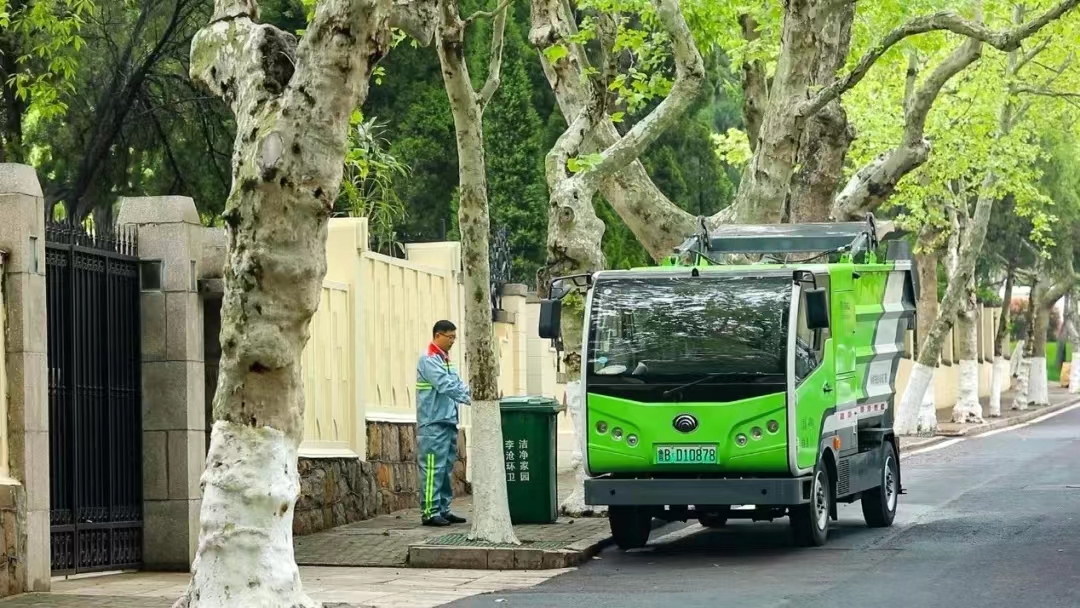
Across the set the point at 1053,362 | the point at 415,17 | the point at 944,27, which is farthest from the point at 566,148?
the point at 1053,362

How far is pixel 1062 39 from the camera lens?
33469 mm

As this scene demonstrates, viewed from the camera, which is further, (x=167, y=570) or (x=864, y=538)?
(x=864, y=538)

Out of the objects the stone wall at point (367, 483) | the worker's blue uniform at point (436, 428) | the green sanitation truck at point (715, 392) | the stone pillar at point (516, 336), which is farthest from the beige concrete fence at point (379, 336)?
the green sanitation truck at point (715, 392)

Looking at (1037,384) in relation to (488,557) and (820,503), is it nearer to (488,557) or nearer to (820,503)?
(820,503)

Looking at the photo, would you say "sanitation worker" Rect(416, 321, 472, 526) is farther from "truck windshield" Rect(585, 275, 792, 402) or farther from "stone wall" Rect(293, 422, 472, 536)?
"truck windshield" Rect(585, 275, 792, 402)

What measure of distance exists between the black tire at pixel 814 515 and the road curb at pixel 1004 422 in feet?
68.2

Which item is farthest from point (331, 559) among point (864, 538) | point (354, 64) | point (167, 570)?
point (354, 64)

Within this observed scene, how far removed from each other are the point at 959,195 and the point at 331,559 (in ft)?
81.8

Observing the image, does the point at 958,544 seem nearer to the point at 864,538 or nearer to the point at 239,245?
the point at 864,538

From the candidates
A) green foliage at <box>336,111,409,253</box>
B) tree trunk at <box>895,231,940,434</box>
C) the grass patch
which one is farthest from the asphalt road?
the grass patch

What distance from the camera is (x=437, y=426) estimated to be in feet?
56.8

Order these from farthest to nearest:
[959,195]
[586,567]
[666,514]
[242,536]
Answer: [959,195] < [666,514] < [586,567] < [242,536]

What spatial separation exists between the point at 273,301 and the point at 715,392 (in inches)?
215

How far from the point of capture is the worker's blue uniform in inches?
680
